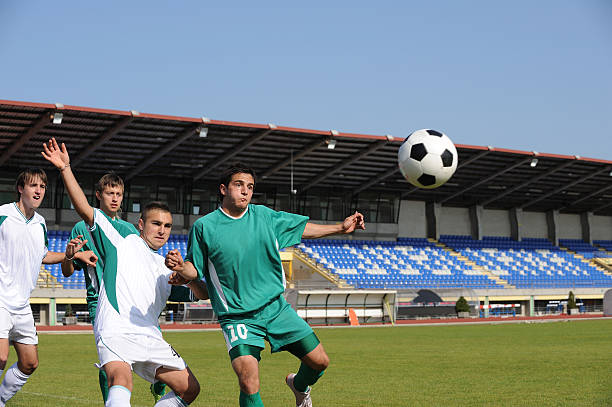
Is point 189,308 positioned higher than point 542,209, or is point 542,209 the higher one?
point 542,209

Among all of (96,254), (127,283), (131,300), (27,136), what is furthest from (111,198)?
(27,136)

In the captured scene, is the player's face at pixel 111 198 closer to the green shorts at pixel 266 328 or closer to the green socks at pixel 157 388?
the green shorts at pixel 266 328

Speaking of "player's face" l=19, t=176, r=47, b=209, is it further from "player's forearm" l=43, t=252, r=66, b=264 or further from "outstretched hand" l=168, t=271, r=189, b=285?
"outstretched hand" l=168, t=271, r=189, b=285

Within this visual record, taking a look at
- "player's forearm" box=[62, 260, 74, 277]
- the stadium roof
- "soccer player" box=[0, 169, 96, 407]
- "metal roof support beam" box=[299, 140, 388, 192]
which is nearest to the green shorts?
"player's forearm" box=[62, 260, 74, 277]

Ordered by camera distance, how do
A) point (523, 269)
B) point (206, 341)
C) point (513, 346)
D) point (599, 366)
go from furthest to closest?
point (523, 269), point (206, 341), point (513, 346), point (599, 366)

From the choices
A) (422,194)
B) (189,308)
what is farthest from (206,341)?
(422,194)

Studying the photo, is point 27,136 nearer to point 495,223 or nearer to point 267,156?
point 267,156

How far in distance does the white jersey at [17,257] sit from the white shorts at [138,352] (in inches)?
75.2

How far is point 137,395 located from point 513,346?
1054cm

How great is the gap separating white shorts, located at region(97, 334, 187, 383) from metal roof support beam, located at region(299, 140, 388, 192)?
105ft

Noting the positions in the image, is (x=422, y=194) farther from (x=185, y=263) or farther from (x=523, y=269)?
(x=185, y=263)

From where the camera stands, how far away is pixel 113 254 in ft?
19.4

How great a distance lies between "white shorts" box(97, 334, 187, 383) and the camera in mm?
5574

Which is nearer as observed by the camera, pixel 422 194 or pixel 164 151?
pixel 164 151
